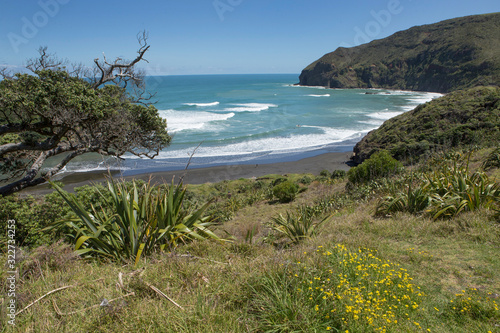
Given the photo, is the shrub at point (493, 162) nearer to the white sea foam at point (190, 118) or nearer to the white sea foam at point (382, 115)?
the white sea foam at point (190, 118)

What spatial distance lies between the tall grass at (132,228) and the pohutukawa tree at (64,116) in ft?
10.7

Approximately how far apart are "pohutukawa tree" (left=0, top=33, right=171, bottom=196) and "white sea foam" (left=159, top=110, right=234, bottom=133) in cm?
2774

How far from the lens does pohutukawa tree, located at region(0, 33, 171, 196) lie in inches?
286

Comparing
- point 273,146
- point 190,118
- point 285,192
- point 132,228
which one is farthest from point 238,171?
point 190,118

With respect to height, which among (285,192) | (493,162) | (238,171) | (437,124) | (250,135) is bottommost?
(238,171)

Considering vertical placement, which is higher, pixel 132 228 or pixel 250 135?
pixel 132 228

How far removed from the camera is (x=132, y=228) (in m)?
3.78

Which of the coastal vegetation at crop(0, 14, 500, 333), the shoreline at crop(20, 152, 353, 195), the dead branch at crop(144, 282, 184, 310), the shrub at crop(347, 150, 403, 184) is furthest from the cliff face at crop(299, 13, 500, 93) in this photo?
the dead branch at crop(144, 282, 184, 310)

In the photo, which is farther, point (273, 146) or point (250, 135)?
point (250, 135)

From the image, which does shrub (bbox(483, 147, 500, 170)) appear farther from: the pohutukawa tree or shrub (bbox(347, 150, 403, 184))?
the pohutukawa tree

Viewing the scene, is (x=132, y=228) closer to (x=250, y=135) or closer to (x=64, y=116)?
(x=64, y=116)

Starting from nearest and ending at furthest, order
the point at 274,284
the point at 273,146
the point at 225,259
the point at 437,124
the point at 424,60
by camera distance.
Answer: the point at 274,284
the point at 225,259
the point at 437,124
the point at 273,146
the point at 424,60

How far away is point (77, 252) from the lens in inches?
141

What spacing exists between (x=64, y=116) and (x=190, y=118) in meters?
38.8
